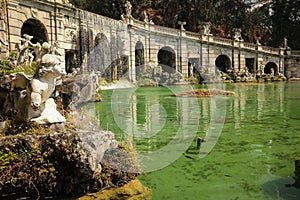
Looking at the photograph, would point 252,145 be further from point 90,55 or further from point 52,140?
point 90,55

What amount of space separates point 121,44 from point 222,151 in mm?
22348

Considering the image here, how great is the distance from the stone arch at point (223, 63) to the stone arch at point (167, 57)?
5.27m

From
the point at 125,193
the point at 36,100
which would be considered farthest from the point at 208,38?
the point at 125,193

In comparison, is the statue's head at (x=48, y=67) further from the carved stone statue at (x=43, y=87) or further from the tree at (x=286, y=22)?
the tree at (x=286, y=22)

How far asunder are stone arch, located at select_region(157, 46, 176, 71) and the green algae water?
2150 centimetres

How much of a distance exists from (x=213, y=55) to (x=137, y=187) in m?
31.1

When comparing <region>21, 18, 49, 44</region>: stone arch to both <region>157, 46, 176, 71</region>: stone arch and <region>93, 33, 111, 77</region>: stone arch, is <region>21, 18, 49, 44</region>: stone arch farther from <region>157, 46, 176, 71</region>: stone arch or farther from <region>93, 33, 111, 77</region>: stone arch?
<region>157, 46, 176, 71</region>: stone arch

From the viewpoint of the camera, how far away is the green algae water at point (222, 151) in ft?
15.8

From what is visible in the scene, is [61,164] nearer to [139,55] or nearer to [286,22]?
[139,55]

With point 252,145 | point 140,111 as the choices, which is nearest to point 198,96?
point 140,111

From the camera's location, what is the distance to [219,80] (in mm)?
32719

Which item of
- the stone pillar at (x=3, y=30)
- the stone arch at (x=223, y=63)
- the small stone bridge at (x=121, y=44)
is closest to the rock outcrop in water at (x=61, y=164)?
the small stone bridge at (x=121, y=44)

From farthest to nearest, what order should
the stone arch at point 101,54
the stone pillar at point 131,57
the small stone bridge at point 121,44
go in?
1. the stone pillar at point 131,57
2. the stone arch at point 101,54
3. the small stone bridge at point 121,44

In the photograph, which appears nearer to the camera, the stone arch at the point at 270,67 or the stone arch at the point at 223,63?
the stone arch at the point at 223,63
